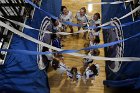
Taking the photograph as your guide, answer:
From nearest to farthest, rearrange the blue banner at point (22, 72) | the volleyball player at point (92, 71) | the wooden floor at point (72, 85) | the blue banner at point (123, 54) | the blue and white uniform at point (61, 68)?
the blue banner at point (22, 72) < the blue banner at point (123, 54) < the volleyball player at point (92, 71) < the blue and white uniform at point (61, 68) < the wooden floor at point (72, 85)

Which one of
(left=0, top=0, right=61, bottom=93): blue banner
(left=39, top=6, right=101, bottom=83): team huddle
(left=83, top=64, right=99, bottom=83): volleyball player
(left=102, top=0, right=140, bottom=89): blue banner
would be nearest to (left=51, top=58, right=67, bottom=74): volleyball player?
(left=39, top=6, right=101, bottom=83): team huddle

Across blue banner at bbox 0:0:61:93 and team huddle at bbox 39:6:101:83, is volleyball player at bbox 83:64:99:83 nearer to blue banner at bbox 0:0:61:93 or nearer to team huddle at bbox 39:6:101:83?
team huddle at bbox 39:6:101:83

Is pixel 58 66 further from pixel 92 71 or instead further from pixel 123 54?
pixel 123 54

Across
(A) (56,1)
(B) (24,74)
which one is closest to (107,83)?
(B) (24,74)

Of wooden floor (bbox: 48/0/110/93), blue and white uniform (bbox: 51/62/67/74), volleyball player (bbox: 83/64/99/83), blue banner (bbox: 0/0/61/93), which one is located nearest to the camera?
blue banner (bbox: 0/0/61/93)

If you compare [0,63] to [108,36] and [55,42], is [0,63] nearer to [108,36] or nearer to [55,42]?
[55,42]

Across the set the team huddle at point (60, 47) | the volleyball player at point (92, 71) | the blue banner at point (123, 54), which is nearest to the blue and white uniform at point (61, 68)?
the team huddle at point (60, 47)

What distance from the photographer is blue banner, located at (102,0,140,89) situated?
206 inches

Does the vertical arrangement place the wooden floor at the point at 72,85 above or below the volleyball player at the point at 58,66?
below

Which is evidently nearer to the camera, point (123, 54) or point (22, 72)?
point (22, 72)

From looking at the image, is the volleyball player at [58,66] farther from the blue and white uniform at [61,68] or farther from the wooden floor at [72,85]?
the wooden floor at [72,85]

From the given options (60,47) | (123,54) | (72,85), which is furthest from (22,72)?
(123,54)

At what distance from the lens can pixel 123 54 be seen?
18.5 ft

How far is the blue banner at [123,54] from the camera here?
17.2 feet
